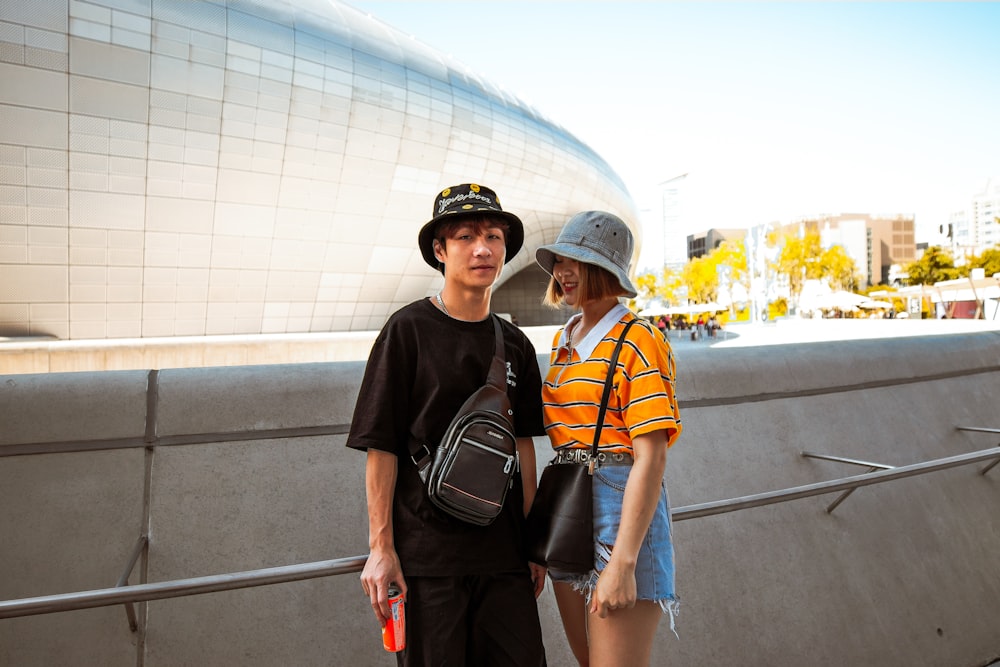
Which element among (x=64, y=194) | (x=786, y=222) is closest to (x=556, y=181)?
(x=64, y=194)

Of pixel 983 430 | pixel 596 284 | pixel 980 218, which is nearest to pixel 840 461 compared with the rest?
pixel 983 430

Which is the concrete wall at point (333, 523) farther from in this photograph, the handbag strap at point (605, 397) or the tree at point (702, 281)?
the tree at point (702, 281)

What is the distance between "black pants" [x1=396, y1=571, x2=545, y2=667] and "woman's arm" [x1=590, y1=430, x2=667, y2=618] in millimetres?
254

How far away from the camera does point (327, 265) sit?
16.0 m

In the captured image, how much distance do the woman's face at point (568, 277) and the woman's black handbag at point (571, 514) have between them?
23 centimetres

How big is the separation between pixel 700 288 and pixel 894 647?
73.6 meters

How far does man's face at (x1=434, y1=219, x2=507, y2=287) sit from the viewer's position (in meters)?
1.85

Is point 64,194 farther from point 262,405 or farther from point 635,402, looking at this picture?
point 635,402

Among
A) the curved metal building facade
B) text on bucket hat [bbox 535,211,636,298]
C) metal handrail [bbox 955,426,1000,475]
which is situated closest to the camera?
text on bucket hat [bbox 535,211,636,298]

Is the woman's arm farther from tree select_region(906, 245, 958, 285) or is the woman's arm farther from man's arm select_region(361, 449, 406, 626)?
tree select_region(906, 245, 958, 285)

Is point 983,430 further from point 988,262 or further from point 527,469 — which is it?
point 988,262

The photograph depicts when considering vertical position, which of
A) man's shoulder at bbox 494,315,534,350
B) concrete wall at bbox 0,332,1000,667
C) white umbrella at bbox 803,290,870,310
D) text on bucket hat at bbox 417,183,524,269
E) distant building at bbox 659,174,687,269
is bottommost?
concrete wall at bbox 0,332,1000,667

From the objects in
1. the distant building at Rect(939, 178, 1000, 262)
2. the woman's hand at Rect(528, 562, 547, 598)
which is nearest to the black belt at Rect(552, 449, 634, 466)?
the woman's hand at Rect(528, 562, 547, 598)

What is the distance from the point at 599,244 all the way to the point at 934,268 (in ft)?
266
